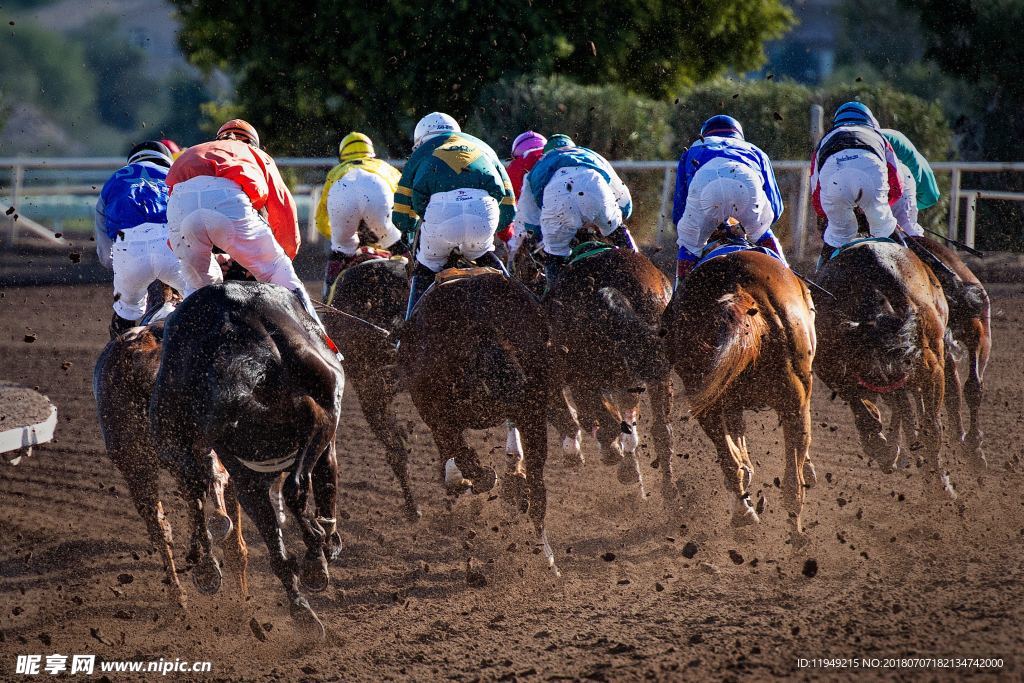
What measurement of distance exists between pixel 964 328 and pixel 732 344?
230 centimetres

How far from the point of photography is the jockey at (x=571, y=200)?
6.09m

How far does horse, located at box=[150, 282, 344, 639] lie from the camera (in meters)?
4.35

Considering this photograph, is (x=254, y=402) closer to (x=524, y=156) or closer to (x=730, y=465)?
(x=730, y=465)

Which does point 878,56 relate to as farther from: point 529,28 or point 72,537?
point 72,537

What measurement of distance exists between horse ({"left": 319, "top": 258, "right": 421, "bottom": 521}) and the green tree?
8.62 m

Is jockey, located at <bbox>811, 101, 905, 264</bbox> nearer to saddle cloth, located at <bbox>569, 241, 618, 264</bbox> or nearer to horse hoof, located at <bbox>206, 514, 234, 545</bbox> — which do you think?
saddle cloth, located at <bbox>569, 241, 618, 264</bbox>

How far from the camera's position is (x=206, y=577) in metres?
4.78

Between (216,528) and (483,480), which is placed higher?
(483,480)

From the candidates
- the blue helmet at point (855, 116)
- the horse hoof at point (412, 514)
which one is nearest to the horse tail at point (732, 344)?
the horse hoof at point (412, 514)

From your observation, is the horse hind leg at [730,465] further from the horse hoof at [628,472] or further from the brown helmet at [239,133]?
the brown helmet at [239,133]

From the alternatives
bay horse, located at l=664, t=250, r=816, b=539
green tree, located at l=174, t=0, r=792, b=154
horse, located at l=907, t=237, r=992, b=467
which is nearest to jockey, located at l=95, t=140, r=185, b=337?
bay horse, located at l=664, t=250, r=816, b=539

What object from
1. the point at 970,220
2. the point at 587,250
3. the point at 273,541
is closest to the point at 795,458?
the point at 587,250

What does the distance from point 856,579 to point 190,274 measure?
3029 mm

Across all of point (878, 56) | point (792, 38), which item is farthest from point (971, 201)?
point (792, 38)
